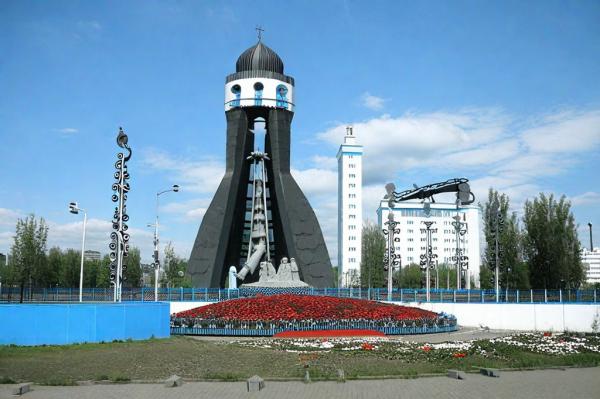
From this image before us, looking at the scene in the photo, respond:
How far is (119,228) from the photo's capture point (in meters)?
29.4

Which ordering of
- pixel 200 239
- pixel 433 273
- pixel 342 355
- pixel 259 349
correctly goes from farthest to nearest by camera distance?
pixel 433 273
pixel 200 239
pixel 259 349
pixel 342 355

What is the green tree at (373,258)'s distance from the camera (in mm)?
73062

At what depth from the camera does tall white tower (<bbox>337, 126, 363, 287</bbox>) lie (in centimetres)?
11269

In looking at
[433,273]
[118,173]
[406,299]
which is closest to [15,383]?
[118,173]

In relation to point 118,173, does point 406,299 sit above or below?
below

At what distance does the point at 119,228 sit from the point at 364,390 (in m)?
19.4

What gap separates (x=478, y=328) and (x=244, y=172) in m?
32.4

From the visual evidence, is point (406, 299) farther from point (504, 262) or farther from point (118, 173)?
point (118, 173)

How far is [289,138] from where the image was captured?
58.5 metres

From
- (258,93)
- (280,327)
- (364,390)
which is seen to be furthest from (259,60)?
(364,390)

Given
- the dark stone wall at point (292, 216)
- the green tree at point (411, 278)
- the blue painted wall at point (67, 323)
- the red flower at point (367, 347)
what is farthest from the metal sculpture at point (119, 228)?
the green tree at point (411, 278)

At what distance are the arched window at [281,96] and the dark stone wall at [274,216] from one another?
2.23 feet

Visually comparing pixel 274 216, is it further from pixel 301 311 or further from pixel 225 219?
pixel 301 311

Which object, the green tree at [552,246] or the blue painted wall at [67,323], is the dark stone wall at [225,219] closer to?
the green tree at [552,246]
